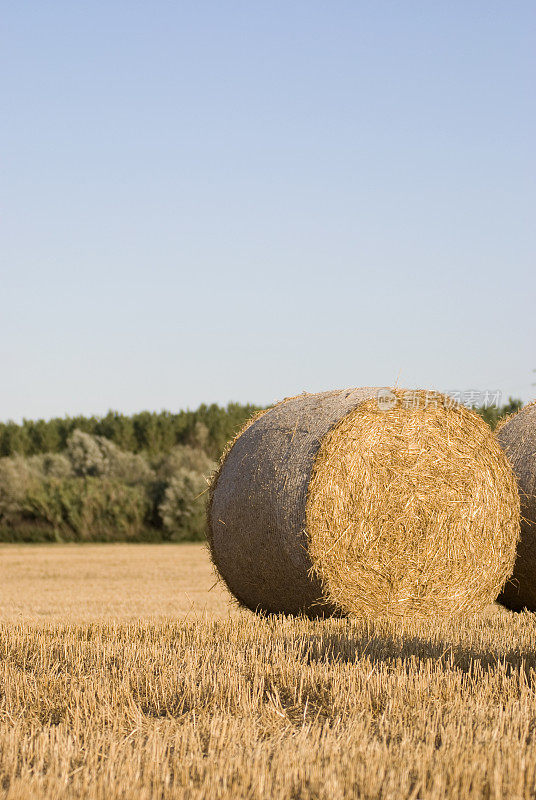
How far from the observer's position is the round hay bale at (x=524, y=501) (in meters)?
9.14

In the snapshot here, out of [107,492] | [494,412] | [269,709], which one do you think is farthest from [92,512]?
[269,709]

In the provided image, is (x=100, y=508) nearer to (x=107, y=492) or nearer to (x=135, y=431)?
(x=107, y=492)

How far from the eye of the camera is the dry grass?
143 inches

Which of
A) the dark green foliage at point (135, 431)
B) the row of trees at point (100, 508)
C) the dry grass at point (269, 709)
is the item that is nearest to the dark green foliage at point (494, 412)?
the dry grass at point (269, 709)

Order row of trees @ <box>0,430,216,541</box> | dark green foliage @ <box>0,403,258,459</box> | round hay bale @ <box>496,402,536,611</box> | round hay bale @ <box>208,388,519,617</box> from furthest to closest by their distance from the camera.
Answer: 1. dark green foliage @ <box>0,403,258,459</box>
2. row of trees @ <box>0,430,216,541</box>
3. round hay bale @ <box>496,402,536,611</box>
4. round hay bale @ <box>208,388,519,617</box>

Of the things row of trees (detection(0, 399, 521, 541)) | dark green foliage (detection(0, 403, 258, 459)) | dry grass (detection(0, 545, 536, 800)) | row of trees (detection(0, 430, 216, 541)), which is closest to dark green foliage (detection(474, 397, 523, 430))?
row of trees (detection(0, 399, 521, 541))

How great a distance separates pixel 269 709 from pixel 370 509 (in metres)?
3.64

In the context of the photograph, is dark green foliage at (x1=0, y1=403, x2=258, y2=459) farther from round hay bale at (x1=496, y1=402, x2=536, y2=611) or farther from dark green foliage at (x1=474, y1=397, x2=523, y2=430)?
round hay bale at (x1=496, y1=402, x2=536, y2=611)

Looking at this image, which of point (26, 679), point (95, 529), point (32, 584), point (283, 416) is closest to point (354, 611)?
point (283, 416)

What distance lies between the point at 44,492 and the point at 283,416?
23208 mm

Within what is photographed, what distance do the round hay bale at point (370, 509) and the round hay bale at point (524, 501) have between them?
29 centimetres

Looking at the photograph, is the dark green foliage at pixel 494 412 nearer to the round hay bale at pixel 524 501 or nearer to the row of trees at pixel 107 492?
the row of trees at pixel 107 492

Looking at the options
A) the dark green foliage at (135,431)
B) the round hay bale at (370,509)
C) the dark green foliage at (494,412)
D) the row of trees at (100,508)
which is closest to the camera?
the round hay bale at (370,509)

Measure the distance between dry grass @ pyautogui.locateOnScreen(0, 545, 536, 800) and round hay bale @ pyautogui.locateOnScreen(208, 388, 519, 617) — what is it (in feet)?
1.44
